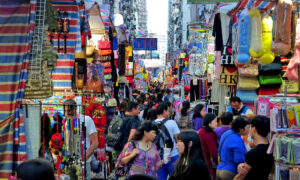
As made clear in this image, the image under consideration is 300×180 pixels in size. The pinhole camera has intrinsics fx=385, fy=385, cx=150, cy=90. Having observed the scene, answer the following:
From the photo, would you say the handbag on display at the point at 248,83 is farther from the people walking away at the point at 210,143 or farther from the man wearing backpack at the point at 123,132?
the man wearing backpack at the point at 123,132

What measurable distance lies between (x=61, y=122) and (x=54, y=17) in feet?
4.78

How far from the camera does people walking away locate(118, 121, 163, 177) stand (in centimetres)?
530

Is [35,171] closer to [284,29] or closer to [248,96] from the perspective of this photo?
[284,29]

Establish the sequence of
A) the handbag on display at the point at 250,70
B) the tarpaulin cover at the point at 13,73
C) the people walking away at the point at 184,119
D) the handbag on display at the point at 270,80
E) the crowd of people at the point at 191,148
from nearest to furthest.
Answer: the tarpaulin cover at the point at 13,73 → the crowd of people at the point at 191,148 → the handbag on display at the point at 270,80 → the handbag on display at the point at 250,70 → the people walking away at the point at 184,119

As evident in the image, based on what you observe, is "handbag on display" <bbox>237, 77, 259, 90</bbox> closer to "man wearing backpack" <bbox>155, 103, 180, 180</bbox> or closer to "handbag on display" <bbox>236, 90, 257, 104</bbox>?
"handbag on display" <bbox>236, 90, 257, 104</bbox>

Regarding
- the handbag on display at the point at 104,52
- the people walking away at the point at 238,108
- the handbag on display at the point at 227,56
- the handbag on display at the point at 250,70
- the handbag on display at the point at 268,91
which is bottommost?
the people walking away at the point at 238,108

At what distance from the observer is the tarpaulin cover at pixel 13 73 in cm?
406

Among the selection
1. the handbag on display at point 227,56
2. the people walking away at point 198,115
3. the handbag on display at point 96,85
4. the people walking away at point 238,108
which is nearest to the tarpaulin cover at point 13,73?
the people walking away at point 238,108

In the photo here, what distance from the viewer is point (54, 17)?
5055 mm

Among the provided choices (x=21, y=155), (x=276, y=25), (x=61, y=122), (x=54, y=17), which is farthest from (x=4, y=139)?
(x=276, y=25)

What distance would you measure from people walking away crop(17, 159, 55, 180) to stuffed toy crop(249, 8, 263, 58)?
4716 mm

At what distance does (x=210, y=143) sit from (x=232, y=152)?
109 centimetres

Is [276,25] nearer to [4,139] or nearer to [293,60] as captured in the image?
[293,60]

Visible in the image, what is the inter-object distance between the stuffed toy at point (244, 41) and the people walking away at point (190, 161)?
2808 millimetres
